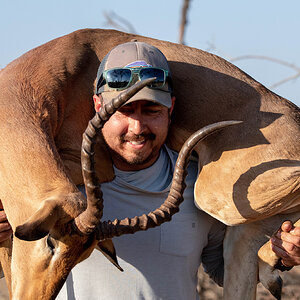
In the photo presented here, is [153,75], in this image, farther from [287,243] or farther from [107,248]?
[287,243]

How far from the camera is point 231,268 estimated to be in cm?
564

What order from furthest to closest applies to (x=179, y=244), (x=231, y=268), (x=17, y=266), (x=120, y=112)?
(x=231, y=268) → (x=179, y=244) → (x=120, y=112) → (x=17, y=266)

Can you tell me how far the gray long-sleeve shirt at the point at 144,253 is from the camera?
503 centimetres

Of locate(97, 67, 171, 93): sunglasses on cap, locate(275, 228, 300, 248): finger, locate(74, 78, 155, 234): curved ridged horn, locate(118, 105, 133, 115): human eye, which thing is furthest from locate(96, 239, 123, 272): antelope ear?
locate(275, 228, 300, 248): finger

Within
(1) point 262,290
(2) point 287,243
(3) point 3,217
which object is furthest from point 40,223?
(1) point 262,290

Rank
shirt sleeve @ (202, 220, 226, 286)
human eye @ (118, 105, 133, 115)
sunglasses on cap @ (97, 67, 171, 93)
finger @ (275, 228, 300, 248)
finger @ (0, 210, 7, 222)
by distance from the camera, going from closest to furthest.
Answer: finger @ (0, 210, 7, 222), sunglasses on cap @ (97, 67, 171, 93), human eye @ (118, 105, 133, 115), finger @ (275, 228, 300, 248), shirt sleeve @ (202, 220, 226, 286)

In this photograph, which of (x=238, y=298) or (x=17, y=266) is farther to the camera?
(x=238, y=298)

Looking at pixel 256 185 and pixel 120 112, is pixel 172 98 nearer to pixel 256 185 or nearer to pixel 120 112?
pixel 120 112

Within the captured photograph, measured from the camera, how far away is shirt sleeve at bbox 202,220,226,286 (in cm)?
559

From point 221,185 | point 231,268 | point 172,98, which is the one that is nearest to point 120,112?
point 172,98

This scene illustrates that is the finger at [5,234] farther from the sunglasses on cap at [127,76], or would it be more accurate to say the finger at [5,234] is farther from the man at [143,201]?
the sunglasses on cap at [127,76]

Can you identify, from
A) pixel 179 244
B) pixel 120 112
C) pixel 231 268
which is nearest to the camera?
pixel 120 112

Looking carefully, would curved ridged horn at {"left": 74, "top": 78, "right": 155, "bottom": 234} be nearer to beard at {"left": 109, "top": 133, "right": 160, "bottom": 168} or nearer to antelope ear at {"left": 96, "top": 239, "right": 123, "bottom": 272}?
antelope ear at {"left": 96, "top": 239, "right": 123, "bottom": 272}

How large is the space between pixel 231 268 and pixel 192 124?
53.2 inches
